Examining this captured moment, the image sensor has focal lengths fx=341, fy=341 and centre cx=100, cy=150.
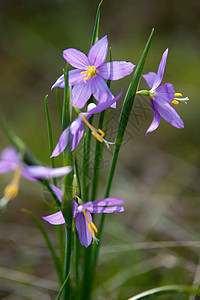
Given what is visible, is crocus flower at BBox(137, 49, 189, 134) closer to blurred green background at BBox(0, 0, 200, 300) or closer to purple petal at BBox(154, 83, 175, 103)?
purple petal at BBox(154, 83, 175, 103)

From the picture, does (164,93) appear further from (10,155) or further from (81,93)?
(10,155)

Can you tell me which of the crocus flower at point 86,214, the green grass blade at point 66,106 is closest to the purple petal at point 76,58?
the green grass blade at point 66,106

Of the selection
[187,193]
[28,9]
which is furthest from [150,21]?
[187,193]

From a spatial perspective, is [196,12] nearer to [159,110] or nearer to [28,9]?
[28,9]

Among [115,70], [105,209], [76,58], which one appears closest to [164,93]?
[115,70]

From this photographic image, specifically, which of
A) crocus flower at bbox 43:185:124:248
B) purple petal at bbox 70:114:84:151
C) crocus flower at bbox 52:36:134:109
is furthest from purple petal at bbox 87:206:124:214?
crocus flower at bbox 52:36:134:109
